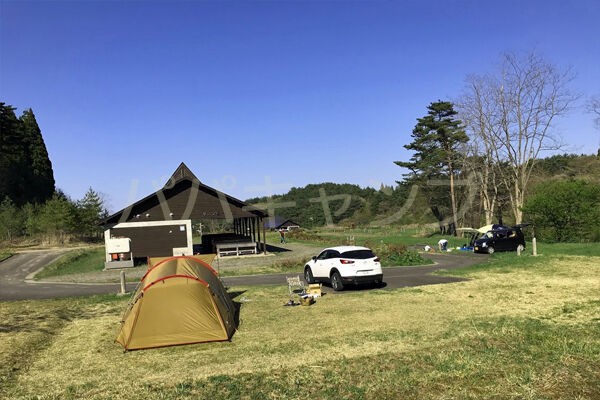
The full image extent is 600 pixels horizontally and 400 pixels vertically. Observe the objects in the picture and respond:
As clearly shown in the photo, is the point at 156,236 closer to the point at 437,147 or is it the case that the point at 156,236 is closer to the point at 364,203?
the point at 437,147

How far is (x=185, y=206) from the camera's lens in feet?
105

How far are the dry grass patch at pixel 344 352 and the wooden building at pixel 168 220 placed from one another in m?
16.6

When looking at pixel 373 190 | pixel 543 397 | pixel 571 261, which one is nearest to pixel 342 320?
pixel 543 397

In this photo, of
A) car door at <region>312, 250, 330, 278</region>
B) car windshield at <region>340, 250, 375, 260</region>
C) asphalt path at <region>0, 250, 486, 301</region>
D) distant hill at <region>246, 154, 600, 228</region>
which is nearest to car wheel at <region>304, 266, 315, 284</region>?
car door at <region>312, 250, 330, 278</region>

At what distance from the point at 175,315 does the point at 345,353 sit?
12.3ft

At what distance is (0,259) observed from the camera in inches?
1364

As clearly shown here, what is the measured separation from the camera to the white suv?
15.1m

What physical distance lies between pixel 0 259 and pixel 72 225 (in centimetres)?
1642

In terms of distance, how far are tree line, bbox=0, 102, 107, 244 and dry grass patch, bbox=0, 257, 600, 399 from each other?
40995 mm

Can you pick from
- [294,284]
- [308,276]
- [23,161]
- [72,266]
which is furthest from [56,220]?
[294,284]

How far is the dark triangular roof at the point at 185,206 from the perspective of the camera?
30469 millimetres

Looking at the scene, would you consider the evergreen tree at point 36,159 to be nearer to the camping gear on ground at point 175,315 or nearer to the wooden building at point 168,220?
the wooden building at point 168,220

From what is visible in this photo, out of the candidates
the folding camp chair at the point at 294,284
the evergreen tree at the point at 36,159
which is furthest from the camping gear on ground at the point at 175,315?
the evergreen tree at the point at 36,159

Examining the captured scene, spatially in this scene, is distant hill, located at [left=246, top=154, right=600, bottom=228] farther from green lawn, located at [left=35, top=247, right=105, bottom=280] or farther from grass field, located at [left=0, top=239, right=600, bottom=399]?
grass field, located at [left=0, top=239, right=600, bottom=399]
